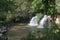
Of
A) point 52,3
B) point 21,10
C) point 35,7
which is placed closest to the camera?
point 35,7

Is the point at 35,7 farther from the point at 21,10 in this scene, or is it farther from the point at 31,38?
the point at 21,10

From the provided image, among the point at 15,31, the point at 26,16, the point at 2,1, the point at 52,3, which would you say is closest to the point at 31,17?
the point at 26,16

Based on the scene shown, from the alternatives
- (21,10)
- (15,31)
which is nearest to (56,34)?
(15,31)

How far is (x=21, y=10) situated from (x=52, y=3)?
14.3 m

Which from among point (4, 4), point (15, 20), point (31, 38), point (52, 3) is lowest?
point (31, 38)

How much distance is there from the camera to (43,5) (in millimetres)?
8195

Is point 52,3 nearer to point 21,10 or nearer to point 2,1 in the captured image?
point 2,1

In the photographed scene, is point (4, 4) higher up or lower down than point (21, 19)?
lower down

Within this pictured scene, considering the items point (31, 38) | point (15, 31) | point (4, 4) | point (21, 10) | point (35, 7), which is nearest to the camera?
point (4, 4)

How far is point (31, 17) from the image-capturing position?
23.5 meters

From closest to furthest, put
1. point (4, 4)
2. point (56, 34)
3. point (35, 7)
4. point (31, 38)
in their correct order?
point (4, 4)
point (35, 7)
point (56, 34)
point (31, 38)

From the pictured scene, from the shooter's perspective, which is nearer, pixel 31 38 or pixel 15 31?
pixel 31 38

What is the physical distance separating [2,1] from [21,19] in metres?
17.6

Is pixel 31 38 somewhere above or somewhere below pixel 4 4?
below
